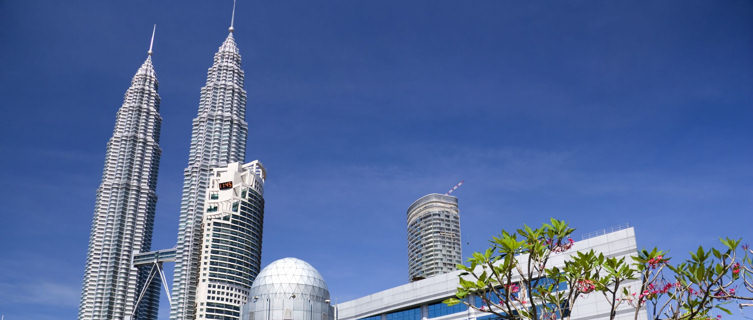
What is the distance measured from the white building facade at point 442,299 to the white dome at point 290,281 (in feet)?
17.4

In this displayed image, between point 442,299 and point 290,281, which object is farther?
point 290,281

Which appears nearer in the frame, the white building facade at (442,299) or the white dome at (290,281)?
the white building facade at (442,299)

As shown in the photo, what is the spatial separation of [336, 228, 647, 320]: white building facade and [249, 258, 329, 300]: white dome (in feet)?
17.4

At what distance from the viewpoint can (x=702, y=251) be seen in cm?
2186

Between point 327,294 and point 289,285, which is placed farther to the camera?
point 327,294

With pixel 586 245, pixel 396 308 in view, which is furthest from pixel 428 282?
pixel 586 245

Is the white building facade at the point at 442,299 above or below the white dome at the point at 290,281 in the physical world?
below

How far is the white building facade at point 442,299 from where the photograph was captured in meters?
57.3

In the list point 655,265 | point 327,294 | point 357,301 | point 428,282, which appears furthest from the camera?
point 327,294

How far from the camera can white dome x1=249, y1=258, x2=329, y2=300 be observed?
286 ft

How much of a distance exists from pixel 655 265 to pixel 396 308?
2146 inches

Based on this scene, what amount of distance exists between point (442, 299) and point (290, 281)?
85.2ft

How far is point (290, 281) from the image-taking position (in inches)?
3469

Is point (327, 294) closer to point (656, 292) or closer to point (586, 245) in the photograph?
point (586, 245)
